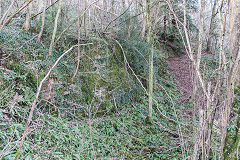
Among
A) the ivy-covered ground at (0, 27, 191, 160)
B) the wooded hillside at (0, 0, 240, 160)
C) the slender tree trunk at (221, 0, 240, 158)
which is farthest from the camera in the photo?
the ivy-covered ground at (0, 27, 191, 160)

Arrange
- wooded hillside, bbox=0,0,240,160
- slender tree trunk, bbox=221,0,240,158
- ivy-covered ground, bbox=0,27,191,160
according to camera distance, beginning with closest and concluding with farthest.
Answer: slender tree trunk, bbox=221,0,240,158 < wooded hillside, bbox=0,0,240,160 < ivy-covered ground, bbox=0,27,191,160

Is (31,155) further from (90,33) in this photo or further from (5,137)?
(90,33)

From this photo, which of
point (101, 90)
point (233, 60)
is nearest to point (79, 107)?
point (101, 90)

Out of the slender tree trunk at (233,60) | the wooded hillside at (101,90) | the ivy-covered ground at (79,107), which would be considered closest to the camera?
the slender tree trunk at (233,60)

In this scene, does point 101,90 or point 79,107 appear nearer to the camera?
point 79,107

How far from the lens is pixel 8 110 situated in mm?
3557

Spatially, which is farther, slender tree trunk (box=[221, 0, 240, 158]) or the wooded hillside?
the wooded hillside

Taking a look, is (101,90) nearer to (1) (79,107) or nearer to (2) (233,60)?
(1) (79,107)

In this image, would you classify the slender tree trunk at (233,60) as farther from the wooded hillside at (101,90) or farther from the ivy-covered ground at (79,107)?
the ivy-covered ground at (79,107)

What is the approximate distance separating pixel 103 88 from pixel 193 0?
9387 millimetres

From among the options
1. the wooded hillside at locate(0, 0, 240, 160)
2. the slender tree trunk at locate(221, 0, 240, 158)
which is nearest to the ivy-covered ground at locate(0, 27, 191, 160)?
the wooded hillside at locate(0, 0, 240, 160)

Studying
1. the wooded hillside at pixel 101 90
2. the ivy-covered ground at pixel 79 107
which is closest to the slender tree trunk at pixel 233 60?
the wooded hillside at pixel 101 90

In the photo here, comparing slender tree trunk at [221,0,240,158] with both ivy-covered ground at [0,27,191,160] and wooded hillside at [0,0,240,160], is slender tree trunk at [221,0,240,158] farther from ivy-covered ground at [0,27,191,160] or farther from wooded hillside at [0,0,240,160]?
ivy-covered ground at [0,27,191,160]

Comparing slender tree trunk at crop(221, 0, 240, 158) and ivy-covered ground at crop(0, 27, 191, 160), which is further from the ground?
slender tree trunk at crop(221, 0, 240, 158)
